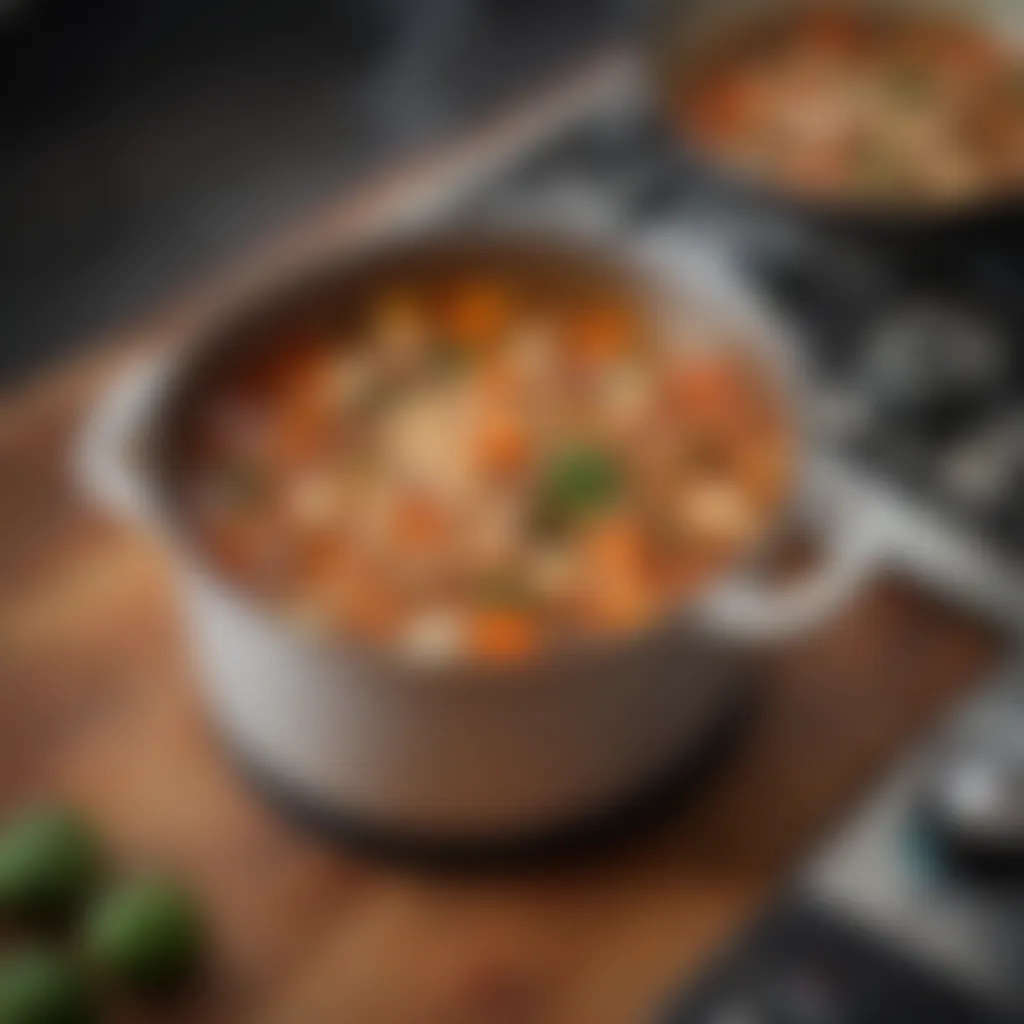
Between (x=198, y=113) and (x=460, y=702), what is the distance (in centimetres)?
70

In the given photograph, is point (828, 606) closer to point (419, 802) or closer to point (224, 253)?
point (419, 802)

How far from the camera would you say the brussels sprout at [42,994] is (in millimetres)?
632

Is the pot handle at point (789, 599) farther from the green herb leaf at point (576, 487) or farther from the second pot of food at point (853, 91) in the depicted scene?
the second pot of food at point (853, 91)

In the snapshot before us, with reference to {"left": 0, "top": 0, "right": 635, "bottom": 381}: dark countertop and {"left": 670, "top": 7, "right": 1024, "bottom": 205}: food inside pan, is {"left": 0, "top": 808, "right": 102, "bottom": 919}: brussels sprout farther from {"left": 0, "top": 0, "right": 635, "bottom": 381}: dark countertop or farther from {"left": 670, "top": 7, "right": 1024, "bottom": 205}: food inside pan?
{"left": 670, "top": 7, "right": 1024, "bottom": 205}: food inside pan

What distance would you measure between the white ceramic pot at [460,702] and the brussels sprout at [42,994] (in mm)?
116

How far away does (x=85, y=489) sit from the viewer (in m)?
0.88

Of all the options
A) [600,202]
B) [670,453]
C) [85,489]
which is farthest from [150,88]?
[670,453]

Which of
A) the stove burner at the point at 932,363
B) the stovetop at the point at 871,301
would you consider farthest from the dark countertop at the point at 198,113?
the stove burner at the point at 932,363

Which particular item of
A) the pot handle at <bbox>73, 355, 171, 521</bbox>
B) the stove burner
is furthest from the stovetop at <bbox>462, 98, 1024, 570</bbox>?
the pot handle at <bbox>73, 355, 171, 521</bbox>

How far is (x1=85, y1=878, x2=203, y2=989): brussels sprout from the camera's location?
68cm

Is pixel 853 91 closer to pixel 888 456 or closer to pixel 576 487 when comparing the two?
pixel 888 456

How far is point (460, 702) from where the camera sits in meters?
0.66

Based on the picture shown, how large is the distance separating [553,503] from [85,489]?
0.23m

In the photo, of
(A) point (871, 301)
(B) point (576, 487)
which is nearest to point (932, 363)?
(A) point (871, 301)
